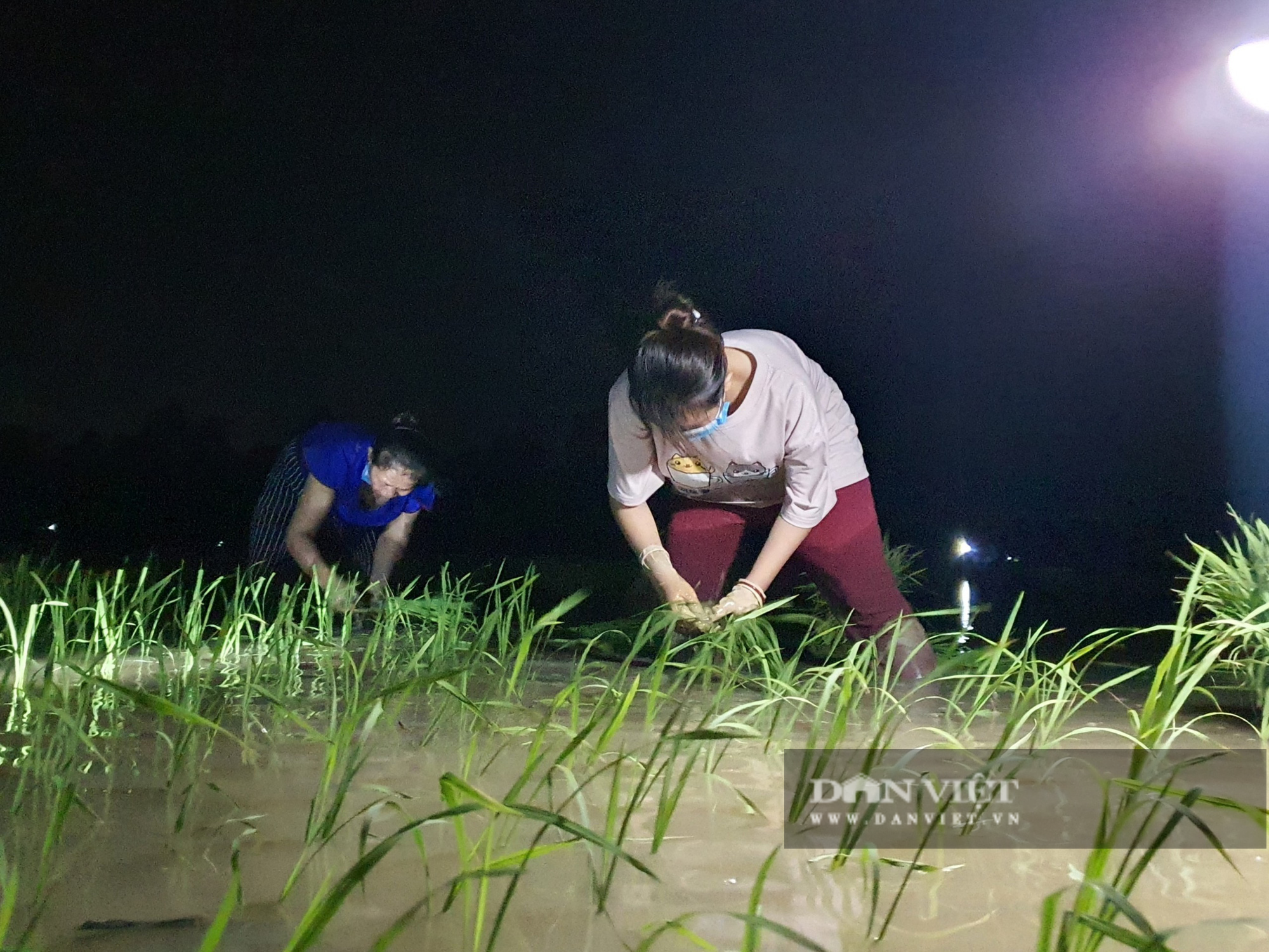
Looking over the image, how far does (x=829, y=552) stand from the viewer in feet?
7.63

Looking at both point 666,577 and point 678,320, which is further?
point 666,577

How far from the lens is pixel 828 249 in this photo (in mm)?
2863

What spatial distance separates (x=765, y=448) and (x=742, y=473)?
11 centimetres

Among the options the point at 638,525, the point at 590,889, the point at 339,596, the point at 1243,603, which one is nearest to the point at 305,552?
the point at 339,596

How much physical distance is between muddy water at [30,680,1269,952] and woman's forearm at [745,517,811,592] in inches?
45.6

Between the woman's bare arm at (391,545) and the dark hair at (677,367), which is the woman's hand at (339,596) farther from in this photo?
the dark hair at (677,367)

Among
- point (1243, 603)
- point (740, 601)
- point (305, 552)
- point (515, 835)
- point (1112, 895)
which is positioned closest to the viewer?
point (1112, 895)

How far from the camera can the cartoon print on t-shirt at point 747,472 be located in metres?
2.25

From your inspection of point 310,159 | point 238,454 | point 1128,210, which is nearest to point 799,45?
point 1128,210

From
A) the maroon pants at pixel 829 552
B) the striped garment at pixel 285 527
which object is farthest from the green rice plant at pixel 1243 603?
the striped garment at pixel 285 527

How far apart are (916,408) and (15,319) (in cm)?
325

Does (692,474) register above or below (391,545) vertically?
above

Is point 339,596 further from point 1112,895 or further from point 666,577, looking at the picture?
point 1112,895

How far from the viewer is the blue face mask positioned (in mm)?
2107
